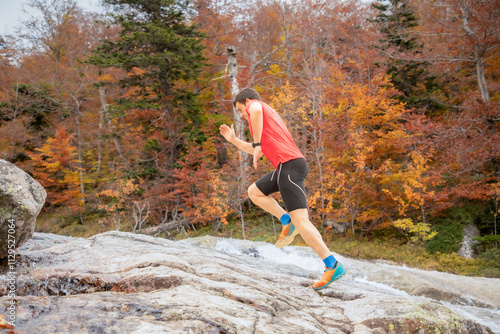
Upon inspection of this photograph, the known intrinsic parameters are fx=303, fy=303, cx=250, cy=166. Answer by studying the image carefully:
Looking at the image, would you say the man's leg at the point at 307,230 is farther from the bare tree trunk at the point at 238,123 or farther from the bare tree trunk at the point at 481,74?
the bare tree trunk at the point at 481,74

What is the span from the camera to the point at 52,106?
21312mm

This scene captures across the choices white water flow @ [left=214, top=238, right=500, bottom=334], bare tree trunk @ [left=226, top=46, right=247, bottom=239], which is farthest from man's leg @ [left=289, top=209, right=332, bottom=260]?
bare tree trunk @ [left=226, top=46, right=247, bottom=239]

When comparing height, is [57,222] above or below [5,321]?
below

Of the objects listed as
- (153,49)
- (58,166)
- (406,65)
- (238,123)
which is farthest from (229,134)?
(58,166)

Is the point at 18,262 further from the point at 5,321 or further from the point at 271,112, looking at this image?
the point at 271,112

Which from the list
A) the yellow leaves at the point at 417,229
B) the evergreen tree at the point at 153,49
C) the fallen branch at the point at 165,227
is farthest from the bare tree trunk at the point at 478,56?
the fallen branch at the point at 165,227

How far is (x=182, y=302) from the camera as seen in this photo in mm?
2096

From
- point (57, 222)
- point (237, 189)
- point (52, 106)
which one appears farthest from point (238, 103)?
point (52, 106)

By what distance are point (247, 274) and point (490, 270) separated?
793 centimetres

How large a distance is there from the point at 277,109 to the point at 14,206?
1044 centimetres

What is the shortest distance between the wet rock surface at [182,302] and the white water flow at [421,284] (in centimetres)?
114

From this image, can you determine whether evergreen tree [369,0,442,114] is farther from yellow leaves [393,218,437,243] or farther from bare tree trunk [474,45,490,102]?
yellow leaves [393,218,437,243]

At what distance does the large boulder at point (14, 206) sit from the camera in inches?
114

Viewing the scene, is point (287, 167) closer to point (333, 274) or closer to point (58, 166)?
point (333, 274)
